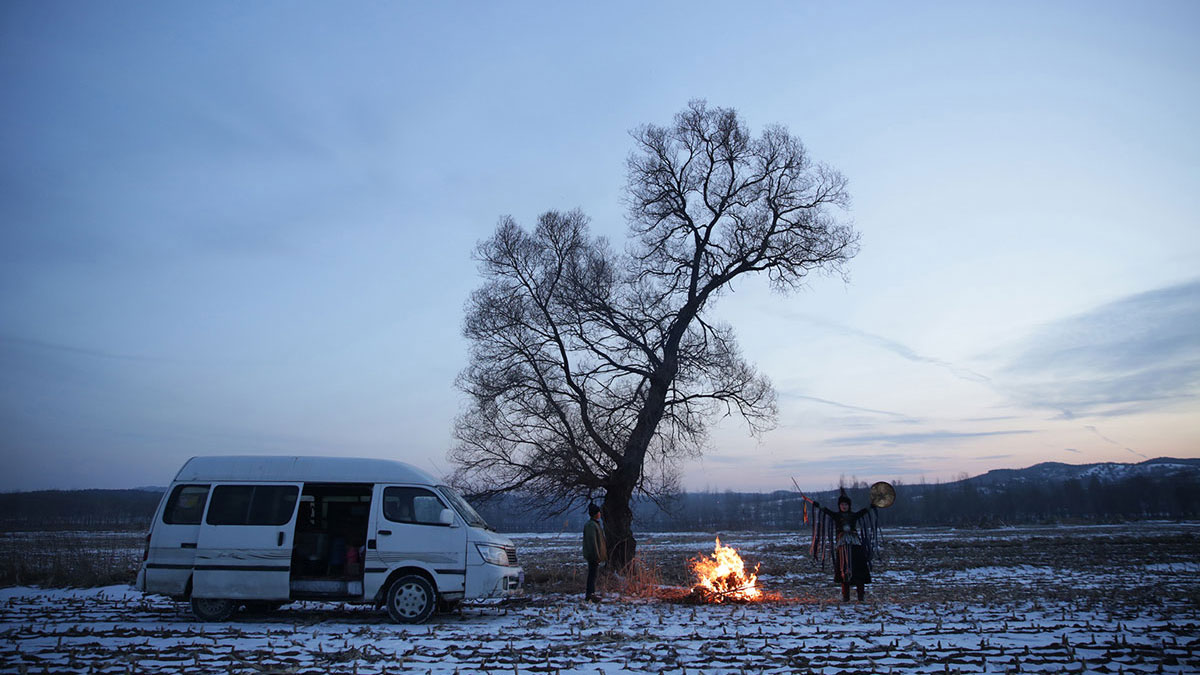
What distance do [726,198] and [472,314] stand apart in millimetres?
8117

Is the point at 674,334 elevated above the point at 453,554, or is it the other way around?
the point at 674,334

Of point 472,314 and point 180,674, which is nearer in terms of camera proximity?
point 180,674

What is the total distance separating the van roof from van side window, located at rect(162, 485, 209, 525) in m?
0.20

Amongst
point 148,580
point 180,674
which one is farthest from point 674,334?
point 180,674

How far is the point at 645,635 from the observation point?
9.94 meters

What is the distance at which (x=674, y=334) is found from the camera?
66.2 feet

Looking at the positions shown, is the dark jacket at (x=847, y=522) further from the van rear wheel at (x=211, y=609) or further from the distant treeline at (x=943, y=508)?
the distant treeline at (x=943, y=508)

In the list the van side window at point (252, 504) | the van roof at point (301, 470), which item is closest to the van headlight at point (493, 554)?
the van roof at point (301, 470)

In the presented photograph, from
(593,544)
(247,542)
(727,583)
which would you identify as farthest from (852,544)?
(247,542)

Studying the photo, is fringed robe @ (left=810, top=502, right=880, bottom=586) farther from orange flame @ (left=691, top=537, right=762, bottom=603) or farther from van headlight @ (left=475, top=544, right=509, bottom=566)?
van headlight @ (left=475, top=544, right=509, bottom=566)

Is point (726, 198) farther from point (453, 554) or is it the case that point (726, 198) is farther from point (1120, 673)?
point (1120, 673)

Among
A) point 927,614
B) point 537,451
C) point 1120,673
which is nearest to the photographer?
point 1120,673

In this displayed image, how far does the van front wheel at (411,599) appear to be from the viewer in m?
11.9

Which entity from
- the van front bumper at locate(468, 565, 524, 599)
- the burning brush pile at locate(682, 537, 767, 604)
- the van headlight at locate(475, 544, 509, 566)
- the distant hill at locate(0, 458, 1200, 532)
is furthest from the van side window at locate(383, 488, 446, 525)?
the distant hill at locate(0, 458, 1200, 532)
